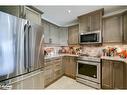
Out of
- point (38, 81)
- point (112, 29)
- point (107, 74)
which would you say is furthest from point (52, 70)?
point (112, 29)

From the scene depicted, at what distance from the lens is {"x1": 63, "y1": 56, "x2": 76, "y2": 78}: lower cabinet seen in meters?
3.40

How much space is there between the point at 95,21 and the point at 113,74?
162 centimetres

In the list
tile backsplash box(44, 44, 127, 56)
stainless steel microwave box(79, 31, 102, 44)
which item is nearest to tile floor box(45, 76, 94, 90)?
tile backsplash box(44, 44, 127, 56)

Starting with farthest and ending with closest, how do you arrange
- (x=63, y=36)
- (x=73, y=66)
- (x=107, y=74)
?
(x=63, y=36) → (x=73, y=66) → (x=107, y=74)

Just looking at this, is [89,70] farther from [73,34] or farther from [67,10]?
[67,10]

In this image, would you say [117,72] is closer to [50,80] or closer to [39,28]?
[50,80]

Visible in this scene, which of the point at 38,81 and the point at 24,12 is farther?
the point at 38,81

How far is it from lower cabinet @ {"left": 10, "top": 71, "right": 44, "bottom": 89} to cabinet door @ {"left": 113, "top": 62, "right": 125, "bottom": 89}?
167 cm

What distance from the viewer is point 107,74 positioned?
95.7 inches

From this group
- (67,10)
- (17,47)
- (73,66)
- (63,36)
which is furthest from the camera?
(63,36)

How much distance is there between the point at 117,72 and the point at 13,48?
7.14 ft

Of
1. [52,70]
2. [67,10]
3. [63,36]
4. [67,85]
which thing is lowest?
[67,85]

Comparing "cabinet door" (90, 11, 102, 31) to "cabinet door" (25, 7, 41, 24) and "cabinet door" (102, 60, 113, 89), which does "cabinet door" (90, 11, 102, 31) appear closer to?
"cabinet door" (102, 60, 113, 89)
